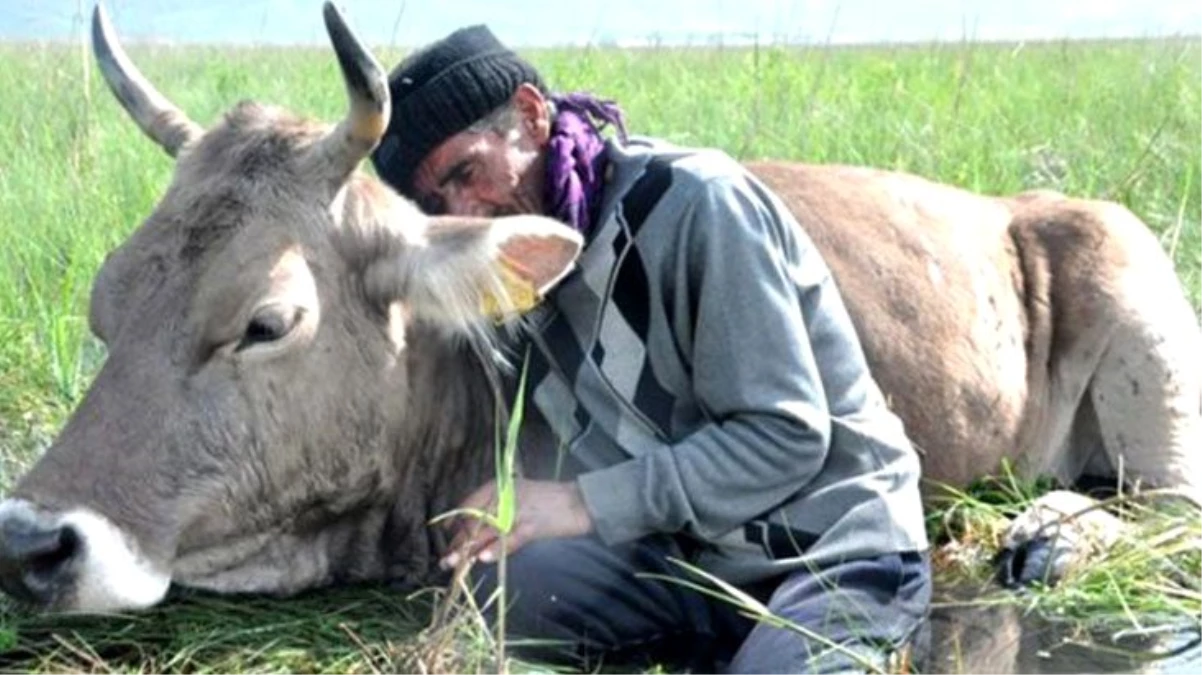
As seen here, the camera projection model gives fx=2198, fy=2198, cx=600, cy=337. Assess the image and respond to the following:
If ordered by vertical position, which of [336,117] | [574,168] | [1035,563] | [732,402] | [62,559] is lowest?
[336,117]

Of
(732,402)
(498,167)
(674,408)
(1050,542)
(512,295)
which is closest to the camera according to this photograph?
(732,402)

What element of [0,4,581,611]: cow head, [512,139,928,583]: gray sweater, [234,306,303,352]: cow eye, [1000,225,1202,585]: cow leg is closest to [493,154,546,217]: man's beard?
[512,139,928,583]: gray sweater

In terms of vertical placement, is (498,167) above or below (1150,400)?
above

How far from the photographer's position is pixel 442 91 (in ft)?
16.6

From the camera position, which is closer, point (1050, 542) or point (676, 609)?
point (676, 609)

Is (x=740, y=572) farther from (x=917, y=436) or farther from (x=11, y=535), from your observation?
(x=11, y=535)

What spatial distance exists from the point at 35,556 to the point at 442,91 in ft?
4.68

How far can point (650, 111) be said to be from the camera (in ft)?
42.0

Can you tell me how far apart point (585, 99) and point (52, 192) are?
4557mm

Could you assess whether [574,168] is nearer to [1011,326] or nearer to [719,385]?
[719,385]

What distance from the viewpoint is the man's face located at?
5.14m

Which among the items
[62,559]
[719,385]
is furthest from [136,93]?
[719,385]

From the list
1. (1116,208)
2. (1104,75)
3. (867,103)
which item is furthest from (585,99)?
(1104,75)

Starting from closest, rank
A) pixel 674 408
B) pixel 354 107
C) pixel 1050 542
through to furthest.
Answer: pixel 354 107, pixel 674 408, pixel 1050 542
